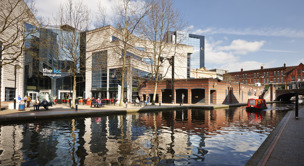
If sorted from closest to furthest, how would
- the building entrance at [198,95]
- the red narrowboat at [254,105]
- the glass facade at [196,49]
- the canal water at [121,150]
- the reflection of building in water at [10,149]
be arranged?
the reflection of building in water at [10,149] → the canal water at [121,150] → the red narrowboat at [254,105] → the building entrance at [198,95] → the glass facade at [196,49]

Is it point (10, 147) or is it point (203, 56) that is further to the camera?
point (203, 56)

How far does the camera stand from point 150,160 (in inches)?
213

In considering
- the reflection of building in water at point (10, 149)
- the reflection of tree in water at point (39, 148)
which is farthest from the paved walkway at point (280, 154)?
the reflection of building in water at point (10, 149)

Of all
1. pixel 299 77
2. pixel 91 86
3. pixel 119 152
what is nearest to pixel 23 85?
pixel 91 86

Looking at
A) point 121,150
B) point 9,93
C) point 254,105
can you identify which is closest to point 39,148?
Answer: point 121,150

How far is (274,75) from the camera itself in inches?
3095

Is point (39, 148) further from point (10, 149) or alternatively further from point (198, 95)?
point (198, 95)

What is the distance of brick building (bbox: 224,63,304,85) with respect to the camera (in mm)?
73062

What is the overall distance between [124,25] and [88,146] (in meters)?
20.7

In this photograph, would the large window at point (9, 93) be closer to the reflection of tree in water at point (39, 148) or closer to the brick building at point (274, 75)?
the reflection of tree in water at point (39, 148)

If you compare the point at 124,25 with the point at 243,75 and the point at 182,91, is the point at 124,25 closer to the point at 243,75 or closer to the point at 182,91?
the point at 182,91

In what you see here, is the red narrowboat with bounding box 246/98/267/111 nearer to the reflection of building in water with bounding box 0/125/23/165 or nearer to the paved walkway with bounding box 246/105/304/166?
the paved walkway with bounding box 246/105/304/166

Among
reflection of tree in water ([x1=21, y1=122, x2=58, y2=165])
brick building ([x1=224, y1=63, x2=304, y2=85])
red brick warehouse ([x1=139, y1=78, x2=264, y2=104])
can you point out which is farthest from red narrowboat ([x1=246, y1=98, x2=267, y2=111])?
brick building ([x1=224, y1=63, x2=304, y2=85])

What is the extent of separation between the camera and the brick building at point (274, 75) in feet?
240
